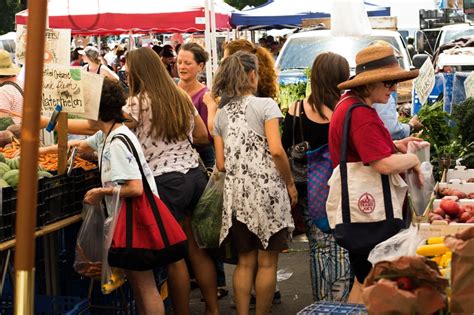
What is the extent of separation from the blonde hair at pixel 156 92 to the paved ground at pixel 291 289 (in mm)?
1762

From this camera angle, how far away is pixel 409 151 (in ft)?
19.0

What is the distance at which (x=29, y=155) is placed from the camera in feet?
8.21

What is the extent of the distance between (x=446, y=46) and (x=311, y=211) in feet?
34.6

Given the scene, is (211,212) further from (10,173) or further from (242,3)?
(242,3)

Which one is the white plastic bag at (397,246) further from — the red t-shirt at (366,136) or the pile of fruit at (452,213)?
the red t-shirt at (366,136)

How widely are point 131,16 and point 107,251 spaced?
11040mm

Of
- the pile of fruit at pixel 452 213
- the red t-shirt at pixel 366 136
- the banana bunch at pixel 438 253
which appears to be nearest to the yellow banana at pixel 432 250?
the banana bunch at pixel 438 253

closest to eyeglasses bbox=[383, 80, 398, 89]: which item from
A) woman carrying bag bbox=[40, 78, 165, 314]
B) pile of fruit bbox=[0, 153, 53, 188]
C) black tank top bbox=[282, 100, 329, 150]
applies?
black tank top bbox=[282, 100, 329, 150]

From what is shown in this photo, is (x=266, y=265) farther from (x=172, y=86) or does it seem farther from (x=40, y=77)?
(x=40, y=77)

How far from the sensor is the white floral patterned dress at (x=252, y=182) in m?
6.42

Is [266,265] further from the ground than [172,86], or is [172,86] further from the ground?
[172,86]

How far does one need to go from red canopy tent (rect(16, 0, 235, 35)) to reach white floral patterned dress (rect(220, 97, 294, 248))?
974 centimetres

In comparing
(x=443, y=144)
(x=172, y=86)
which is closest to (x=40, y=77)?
(x=172, y=86)

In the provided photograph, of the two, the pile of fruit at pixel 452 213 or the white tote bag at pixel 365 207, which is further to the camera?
the white tote bag at pixel 365 207
